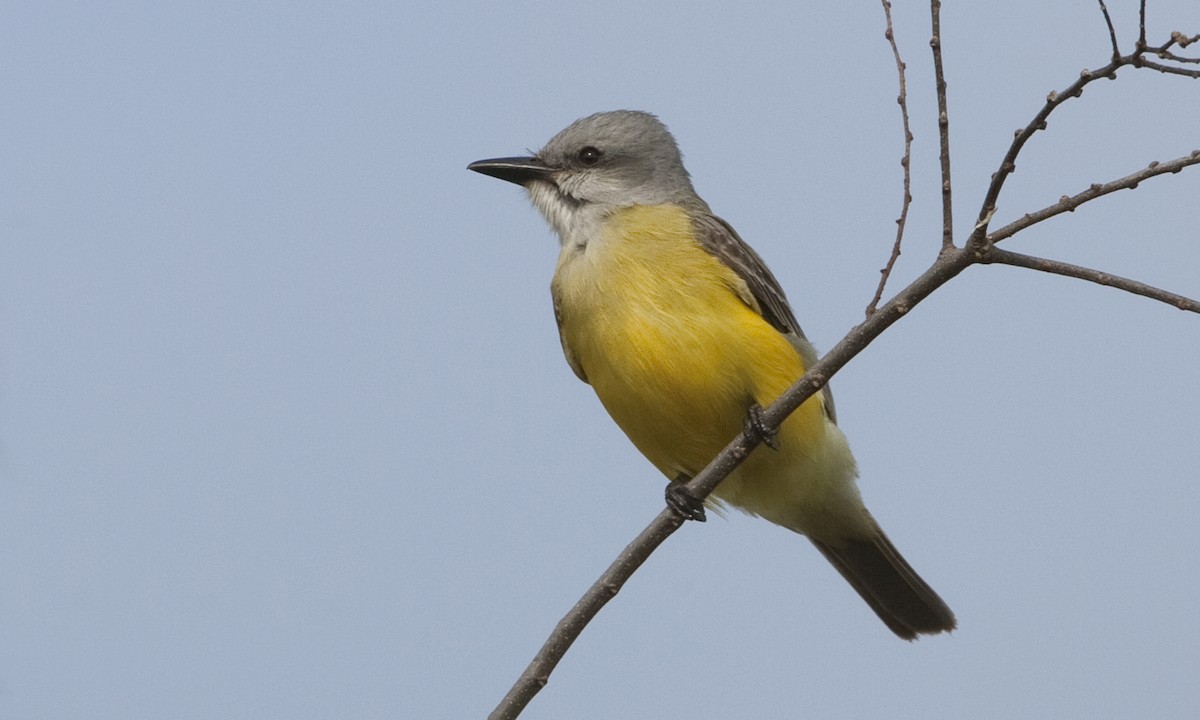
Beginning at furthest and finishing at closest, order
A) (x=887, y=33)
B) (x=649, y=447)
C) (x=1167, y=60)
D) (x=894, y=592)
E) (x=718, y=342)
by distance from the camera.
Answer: (x=894, y=592) → (x=649, y=447) → (x=718, y=342) → (x=887, y=33) → (x=1167, y=60)

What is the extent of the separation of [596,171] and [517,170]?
398mm

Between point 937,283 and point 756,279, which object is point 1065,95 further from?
point 756,279

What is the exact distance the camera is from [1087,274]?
154 inches

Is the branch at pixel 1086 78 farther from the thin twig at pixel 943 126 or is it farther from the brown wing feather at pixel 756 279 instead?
the brown wing feather at pixel 756 279

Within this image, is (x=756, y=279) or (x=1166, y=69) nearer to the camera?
(x=1166, y=69)

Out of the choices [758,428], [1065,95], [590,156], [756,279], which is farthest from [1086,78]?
[590,156]

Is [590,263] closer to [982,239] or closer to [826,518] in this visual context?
[826,518]

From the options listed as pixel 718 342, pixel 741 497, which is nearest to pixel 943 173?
pixel 718 342

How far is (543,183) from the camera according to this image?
698cm

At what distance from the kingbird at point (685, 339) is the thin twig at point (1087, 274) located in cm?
120

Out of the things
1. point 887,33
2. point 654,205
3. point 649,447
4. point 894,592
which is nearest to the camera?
point 887,33

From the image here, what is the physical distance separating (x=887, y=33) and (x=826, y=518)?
3040 mm

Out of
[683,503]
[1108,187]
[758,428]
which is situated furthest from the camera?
[683,503]

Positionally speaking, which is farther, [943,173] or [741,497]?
[741,497]
